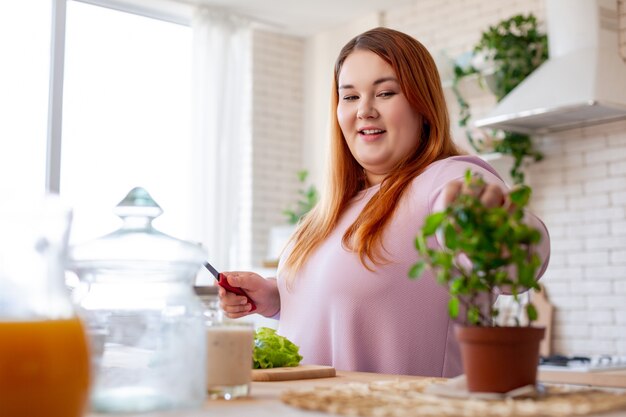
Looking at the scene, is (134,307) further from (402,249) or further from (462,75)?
(462,75)

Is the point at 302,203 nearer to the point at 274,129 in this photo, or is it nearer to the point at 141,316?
the point at 274,129

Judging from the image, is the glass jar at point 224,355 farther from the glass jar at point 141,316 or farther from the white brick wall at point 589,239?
the white brick wall at point 589,239

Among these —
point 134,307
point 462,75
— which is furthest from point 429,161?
point 462,75

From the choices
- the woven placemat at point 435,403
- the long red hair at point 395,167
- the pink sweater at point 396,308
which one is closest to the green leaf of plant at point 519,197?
the woven placemat at point 435,403

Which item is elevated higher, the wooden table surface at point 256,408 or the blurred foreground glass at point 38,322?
the blurred foreground glass at point 38,322

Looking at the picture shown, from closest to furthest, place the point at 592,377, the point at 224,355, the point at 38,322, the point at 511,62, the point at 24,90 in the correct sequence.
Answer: the point at 38,322 → the point at 224,355 → the point at 592,377 → the point at 511,62 → the point at 24,90

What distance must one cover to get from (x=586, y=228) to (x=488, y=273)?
3.56 meters

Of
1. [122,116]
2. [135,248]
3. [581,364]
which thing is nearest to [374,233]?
[135,248]

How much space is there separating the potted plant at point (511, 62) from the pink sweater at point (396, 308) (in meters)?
2.87

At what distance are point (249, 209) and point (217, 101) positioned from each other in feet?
2.75

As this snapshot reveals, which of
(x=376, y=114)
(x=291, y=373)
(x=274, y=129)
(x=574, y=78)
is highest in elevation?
(x=274, y=129)

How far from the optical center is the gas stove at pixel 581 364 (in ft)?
11.2

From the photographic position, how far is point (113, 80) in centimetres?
532

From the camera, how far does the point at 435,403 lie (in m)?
0.97
